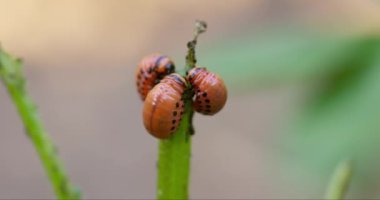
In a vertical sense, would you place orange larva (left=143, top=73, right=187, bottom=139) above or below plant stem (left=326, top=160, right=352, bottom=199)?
above

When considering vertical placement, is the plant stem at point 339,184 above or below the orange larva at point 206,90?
below

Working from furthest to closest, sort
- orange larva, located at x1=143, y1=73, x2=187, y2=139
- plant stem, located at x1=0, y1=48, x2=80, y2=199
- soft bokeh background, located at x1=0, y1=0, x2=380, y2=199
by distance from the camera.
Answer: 1. soft bokeh background, located at x1=0, y1=0, x2=380, y2=199
2. orange larva, located at x1=143, y1=73, x2=187, y2=139
3. plant stem, located at x1=0, y1=48, x2=80, y2=199

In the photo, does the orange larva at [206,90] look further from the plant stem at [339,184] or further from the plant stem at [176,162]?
the plant stem at [339,184]

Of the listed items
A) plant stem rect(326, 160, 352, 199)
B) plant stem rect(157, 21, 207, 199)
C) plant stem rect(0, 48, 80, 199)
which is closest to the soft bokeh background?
plant stem rect(326, 160, 352, 199)

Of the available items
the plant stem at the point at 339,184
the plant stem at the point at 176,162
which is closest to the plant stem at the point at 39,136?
the plant stem at the point at 176,162

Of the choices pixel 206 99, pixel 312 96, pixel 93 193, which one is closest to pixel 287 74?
pixel 312 96

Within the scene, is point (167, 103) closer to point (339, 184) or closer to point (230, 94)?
point (339, 184)

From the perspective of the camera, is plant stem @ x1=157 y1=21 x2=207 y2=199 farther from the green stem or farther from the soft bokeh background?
the soft bokeh background
